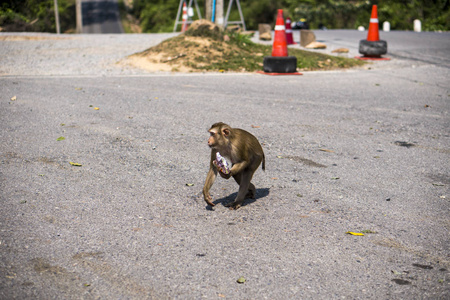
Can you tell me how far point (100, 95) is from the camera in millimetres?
8750

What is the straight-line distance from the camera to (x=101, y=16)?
60938 mm

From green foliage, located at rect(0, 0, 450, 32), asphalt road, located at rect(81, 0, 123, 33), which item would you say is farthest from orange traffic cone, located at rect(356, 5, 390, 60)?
asphalt road, located at rect(81, 0, 123, 33)

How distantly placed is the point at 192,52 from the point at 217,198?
888cm

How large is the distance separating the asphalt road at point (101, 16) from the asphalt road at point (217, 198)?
45477mm

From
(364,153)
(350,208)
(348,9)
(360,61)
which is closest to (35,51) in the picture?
(360,61)

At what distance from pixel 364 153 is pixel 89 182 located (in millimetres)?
3137

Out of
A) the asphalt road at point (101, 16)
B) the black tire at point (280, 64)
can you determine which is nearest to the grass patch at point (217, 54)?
the black tire at point (280, 64)

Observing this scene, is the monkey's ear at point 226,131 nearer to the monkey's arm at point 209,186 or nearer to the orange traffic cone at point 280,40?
the monkey's arm at point 209,186

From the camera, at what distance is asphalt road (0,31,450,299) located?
3.05 m

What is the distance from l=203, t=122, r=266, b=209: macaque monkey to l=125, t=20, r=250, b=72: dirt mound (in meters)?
8.06

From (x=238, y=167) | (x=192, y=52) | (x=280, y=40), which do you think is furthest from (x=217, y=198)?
(x=192, y=52)

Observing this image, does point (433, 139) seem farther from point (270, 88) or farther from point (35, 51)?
point (35, 51)

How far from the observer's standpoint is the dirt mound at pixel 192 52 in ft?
40.0

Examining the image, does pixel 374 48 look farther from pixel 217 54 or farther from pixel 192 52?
pixel 192 52
